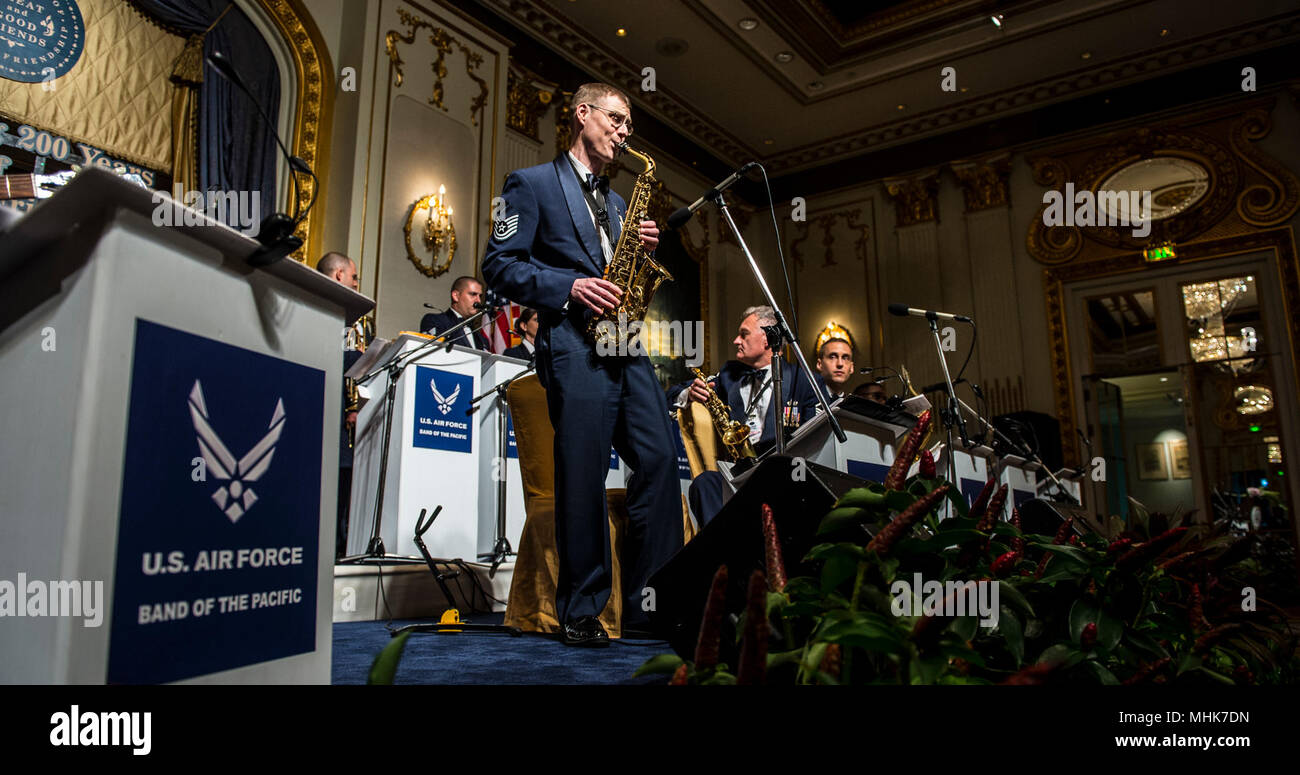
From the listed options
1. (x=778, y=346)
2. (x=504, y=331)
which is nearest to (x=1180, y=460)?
(x=504, y=331)

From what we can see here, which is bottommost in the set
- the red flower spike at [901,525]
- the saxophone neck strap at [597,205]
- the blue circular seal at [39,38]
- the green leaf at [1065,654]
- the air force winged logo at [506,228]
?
the green leaf at [1065,654]

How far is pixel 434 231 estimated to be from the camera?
233 inches

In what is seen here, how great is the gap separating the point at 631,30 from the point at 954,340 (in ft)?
15.8

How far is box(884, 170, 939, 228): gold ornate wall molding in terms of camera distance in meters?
9.15

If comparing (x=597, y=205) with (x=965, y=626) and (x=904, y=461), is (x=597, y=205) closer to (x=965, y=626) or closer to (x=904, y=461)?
(x=904, y=461)

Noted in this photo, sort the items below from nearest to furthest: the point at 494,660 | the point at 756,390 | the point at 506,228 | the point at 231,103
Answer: the point at 494,660 → the point at 506,228 → the point at 756,390 → the point at 231,103

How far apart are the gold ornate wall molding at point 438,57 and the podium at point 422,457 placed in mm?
2965

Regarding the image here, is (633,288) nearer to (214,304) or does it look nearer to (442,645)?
(442,645)

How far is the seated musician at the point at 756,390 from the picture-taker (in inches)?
145

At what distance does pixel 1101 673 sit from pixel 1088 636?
0.05 m

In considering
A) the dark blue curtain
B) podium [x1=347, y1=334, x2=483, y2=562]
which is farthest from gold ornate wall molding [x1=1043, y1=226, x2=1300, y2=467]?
the dark blue curtain

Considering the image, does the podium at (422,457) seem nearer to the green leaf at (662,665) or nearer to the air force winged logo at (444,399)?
the air force winged logo at (444,399)

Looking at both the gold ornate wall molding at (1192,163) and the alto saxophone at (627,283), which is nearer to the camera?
the alto saxophone at (627,283)

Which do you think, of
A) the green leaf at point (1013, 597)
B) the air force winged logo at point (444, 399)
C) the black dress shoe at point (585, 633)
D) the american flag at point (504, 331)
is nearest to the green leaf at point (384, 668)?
the green leaf at point (1013, 597)
